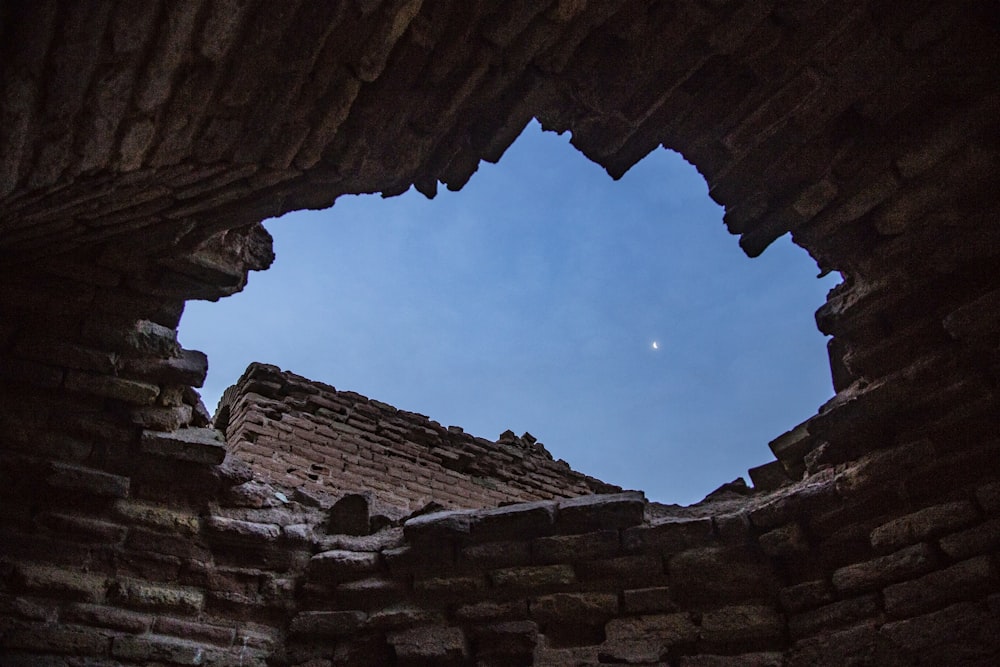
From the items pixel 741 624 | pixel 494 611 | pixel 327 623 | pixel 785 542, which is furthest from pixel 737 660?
pixel 327 623

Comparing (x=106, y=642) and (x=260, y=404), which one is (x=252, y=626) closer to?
(x=106, y=642)

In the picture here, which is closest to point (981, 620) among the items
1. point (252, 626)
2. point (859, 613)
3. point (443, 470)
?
point (859, 613)

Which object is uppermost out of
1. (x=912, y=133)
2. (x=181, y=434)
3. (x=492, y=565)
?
(x=912, y=133)

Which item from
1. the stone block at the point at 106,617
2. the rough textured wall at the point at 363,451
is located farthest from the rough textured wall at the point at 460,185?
the rough textured wall at the point at 363,451

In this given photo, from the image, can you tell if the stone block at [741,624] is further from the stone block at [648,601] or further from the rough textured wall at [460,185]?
the stone block at [648,601]

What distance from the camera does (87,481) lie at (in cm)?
305

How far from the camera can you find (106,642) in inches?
108

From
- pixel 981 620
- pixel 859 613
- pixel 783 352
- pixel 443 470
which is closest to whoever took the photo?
pixel 981 620

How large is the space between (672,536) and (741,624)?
1.50ft

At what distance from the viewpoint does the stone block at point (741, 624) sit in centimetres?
275

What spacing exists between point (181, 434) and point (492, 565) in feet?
5.54

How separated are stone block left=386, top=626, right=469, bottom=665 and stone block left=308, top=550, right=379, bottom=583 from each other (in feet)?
1.21

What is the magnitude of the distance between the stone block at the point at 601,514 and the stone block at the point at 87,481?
2.08 metres

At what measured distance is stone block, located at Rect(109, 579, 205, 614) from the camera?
9.52 feet
